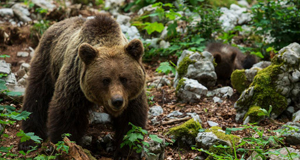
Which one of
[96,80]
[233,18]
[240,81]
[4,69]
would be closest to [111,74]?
[96,80]

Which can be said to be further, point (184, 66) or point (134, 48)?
point (184, 66)

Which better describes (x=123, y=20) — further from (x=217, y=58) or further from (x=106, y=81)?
(x=106, y=81)

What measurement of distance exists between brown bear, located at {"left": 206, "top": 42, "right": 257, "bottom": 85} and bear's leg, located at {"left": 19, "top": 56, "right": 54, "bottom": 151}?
13.1ft

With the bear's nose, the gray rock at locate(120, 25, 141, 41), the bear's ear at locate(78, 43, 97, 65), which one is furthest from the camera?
the gray rock at locate(120, 25, 141, 41)

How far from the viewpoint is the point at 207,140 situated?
4953 millimetres

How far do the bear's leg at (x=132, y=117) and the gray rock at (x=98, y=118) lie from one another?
1183 mm

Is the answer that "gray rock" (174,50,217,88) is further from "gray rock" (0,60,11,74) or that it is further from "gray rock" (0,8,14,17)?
"gray rock" (0,8,14,17)

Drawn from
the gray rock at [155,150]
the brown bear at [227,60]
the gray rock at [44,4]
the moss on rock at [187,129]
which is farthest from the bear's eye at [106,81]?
the gray rock at [44,4]

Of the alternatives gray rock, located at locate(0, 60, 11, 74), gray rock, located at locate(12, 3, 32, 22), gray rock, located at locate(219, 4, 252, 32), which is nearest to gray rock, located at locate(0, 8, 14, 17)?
gray rock, located at locate(12, 3, 32, 22)

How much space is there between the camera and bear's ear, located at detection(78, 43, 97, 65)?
4.52 m

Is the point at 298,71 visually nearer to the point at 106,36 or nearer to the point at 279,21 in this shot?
the point at 279,21

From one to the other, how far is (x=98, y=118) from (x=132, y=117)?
1488 mm

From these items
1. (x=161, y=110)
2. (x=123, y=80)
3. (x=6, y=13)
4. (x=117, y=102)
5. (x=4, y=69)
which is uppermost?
(x=123, y=80)

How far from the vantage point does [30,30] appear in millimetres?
9609
